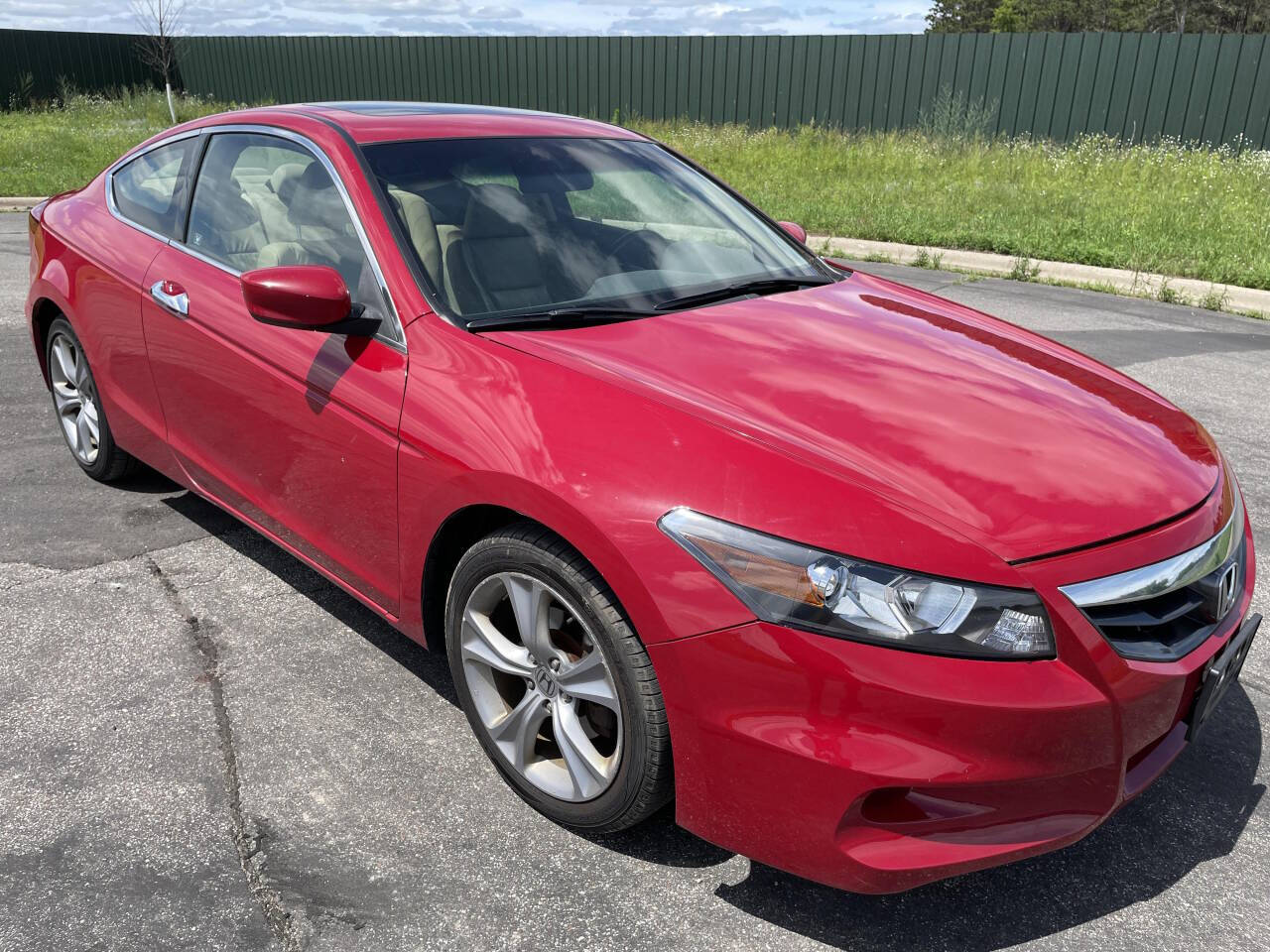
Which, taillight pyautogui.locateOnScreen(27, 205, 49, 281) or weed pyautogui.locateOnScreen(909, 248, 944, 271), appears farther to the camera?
weed pyautogui.locateOnScreen(909, 248, 944, 271)

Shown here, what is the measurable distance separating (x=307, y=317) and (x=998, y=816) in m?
2.03

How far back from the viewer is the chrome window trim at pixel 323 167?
282 centimetres

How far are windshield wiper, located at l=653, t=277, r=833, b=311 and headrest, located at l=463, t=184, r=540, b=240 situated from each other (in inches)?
20.2

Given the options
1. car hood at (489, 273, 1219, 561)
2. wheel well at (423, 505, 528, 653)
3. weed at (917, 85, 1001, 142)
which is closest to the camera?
car hood at (489, 273, 1219, 561)

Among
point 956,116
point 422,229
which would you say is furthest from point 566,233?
point 956,116

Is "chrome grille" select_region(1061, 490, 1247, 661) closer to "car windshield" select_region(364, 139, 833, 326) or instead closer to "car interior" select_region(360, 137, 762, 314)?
"car windshield" select_region(364, 139, 833, 326)

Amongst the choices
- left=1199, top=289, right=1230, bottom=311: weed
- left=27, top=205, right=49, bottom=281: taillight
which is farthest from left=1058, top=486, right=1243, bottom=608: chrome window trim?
left=1199, top=289, right=1230, bottom=311: weed

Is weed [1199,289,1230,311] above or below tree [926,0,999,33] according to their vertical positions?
below

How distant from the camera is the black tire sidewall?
7.30ft

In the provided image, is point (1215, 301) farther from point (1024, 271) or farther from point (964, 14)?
point (964, 14)

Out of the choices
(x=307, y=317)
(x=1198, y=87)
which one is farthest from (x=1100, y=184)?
(x=307, y=317)

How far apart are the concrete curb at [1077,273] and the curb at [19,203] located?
1027cm

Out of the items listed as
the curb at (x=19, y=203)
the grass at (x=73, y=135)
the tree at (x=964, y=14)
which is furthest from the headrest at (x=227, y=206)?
the tree at (x=964, y=14)

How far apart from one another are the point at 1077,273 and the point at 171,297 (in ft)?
28.5
